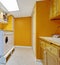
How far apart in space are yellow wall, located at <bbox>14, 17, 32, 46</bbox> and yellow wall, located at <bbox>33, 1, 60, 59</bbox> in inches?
156

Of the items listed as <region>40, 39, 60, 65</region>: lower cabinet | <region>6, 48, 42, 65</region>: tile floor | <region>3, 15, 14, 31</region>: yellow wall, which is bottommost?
<region>6, 48, 42, 65</region>: tile floor

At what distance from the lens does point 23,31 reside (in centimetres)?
838

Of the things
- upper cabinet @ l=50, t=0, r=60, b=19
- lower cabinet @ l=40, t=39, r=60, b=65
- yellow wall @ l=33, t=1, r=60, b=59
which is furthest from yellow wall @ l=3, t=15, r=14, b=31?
lower cabinet @ l=40, t=39, r=60, b=65

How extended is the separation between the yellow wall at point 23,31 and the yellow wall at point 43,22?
3.97 m

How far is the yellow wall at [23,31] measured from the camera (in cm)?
830

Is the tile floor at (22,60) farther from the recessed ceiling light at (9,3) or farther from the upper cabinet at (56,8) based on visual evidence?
the recessed ceiling light at (9,3)

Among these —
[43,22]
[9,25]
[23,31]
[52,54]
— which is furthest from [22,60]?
[23,31]

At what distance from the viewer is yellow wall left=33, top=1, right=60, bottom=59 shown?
4293 mm

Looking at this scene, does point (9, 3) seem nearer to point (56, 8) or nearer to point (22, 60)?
point (22, 60)

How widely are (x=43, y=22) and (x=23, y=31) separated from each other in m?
4.16

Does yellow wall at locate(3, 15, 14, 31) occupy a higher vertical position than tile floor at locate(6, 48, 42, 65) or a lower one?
higher

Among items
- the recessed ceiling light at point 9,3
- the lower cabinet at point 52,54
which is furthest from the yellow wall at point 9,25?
the lower cabinet at point 52,54

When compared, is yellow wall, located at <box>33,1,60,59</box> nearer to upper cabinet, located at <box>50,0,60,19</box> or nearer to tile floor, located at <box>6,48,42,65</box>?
tile floor, located at <box>6,48,42,65</box>

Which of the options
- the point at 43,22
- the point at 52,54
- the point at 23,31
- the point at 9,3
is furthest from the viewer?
the point at 23,31
